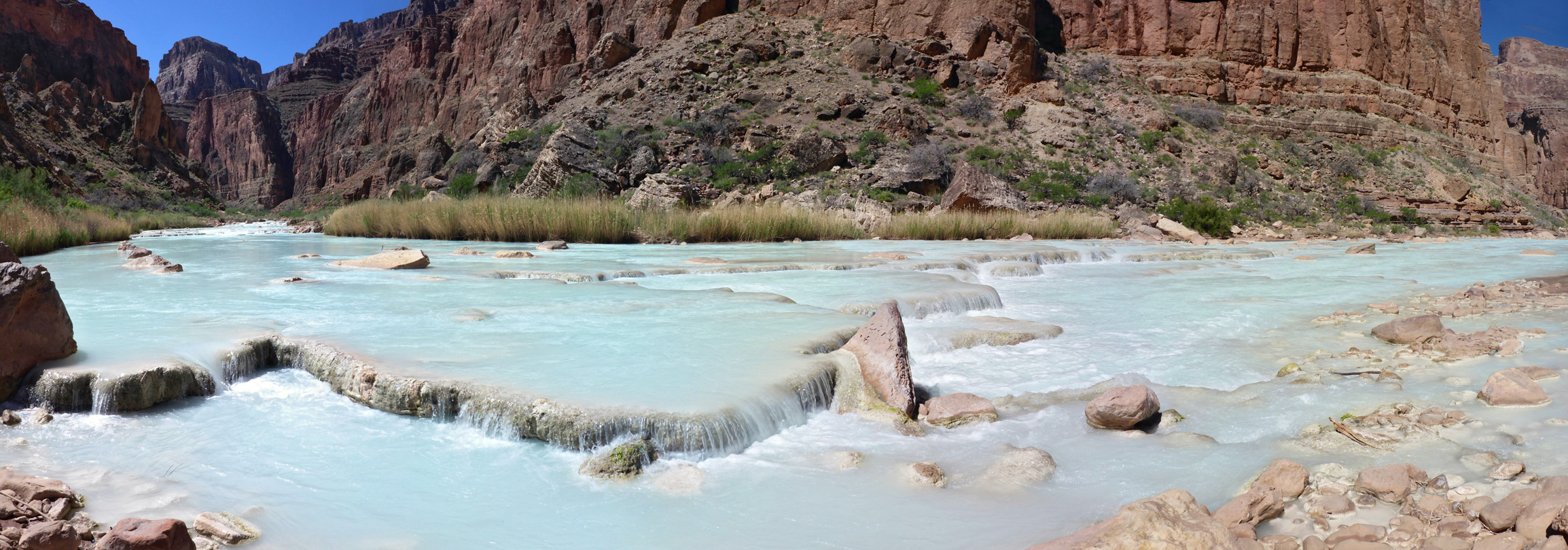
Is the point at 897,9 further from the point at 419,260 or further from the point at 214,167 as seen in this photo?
the point at 214,167

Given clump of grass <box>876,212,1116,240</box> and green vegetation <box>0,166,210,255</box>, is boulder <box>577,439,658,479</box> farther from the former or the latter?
clump of grass <box>876,212,1116,240</box>

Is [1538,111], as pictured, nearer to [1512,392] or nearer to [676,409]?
[1512,392]

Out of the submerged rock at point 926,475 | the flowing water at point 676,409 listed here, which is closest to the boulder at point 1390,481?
the flowing water at point 676,409

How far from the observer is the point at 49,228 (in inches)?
364

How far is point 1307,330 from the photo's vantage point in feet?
14.1

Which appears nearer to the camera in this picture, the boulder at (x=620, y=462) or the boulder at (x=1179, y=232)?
the boulder at (x=620, y=462)

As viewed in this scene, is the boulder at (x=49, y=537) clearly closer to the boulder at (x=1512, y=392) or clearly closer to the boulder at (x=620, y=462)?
the boulder at (x=620, y=462)

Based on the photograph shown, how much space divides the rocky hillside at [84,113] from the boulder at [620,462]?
82.6 ft

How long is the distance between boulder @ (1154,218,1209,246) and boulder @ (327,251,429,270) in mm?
12448

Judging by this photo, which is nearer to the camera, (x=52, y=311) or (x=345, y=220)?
(x=52, y=311)

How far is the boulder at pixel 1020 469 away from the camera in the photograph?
2.26 meters

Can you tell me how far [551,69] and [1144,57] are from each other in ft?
89.3

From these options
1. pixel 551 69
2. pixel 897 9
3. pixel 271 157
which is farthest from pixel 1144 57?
pixel 271 157

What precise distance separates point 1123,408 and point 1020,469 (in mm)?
598
